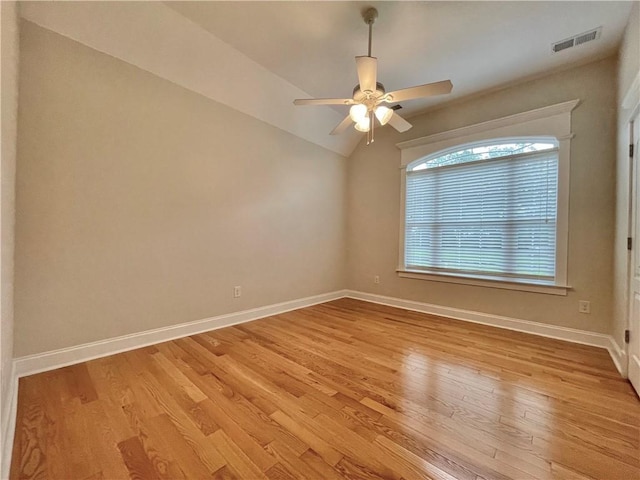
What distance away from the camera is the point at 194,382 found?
1837 mm

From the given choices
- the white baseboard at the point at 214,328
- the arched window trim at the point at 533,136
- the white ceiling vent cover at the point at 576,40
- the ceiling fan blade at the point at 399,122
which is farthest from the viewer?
the arched window trim at the point at 533,136

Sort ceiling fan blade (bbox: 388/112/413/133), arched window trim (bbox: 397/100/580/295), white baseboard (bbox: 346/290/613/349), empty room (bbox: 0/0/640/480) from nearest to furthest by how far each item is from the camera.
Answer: empty room (bbox: 0/0/640/480) < ceiling fan blade (bbox: 388/112/413/133) < white baseboard (bbox: 346/290/613/349) < arched window trim (bbox: 397/100/580/295)

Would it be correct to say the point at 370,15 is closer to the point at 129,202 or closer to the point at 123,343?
the point at 129,202

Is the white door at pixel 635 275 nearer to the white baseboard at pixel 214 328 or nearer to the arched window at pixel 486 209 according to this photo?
the white baseboard at pixel 214 328

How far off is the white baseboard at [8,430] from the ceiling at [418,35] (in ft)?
9.51

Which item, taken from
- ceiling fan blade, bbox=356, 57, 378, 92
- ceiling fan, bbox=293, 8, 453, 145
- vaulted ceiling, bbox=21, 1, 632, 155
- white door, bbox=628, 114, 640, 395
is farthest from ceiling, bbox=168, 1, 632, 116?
white door, bbox=628, 114, 640, 395

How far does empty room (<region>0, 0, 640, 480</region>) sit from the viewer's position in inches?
52.7

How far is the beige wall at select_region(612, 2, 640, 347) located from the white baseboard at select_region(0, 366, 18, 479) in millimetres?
3871

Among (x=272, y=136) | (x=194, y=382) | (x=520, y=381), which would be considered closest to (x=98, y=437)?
(x=194, y=382)

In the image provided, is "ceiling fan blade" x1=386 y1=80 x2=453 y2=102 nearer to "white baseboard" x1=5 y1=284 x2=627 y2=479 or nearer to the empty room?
the empty room

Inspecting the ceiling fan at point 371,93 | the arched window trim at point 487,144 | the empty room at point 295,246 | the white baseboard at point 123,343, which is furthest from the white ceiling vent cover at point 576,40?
the white baseboard at point 123,343

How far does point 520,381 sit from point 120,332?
3298mm

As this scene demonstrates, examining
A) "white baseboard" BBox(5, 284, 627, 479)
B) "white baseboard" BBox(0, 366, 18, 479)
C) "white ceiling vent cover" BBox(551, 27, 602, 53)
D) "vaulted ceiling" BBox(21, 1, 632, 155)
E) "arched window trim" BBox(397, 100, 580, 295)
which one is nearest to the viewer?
"white baseboard" BBox(0, 366, 18, 479)

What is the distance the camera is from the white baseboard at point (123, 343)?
192cm
